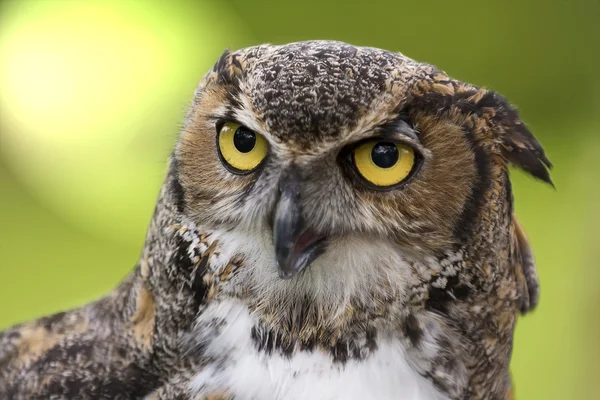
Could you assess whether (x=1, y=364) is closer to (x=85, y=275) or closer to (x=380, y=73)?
(x=380, y=73)

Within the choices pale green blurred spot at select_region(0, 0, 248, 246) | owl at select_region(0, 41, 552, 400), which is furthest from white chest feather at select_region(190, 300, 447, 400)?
pale green blurred spot at select_region(0, 0, 248, 246)

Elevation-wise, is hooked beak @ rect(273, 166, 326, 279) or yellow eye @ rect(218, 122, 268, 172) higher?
yellow eye @ rect(218, 122, 268, 172)

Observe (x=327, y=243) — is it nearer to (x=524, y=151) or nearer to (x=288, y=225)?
(x=288, y=225)

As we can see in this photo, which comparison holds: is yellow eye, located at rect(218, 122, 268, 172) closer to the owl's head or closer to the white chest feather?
the owl's head

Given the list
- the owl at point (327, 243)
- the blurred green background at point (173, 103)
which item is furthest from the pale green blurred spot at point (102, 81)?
the owl at point (327, 243)

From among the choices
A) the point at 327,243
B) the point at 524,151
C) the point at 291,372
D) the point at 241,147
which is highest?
the point at 524,151

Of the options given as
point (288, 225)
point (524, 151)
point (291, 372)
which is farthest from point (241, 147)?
point (524, 151)

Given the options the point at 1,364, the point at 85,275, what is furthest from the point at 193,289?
the point at 85,275

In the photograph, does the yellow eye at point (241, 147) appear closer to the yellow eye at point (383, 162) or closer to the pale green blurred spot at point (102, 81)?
the yellow eye at point (383, 162)
